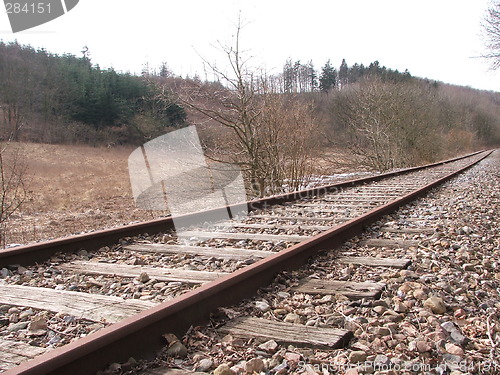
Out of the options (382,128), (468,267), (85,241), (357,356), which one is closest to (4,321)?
(85,241)

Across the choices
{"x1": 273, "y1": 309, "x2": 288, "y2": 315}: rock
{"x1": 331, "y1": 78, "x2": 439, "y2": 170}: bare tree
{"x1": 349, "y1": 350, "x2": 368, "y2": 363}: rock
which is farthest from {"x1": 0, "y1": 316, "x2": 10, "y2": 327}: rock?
{"x1": 331, "y1": 78, "x2": 439, "y2": 170}: bare tree

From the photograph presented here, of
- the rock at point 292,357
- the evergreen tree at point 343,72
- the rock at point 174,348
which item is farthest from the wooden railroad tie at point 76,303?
the evergreen tree at point 343,72

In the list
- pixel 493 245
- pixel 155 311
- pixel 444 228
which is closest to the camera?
pixel 155 311

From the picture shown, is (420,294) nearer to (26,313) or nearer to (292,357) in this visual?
(292,357)

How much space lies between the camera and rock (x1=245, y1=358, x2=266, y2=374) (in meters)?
1.56

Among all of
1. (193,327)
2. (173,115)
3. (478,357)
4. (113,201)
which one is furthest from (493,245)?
(113,201)

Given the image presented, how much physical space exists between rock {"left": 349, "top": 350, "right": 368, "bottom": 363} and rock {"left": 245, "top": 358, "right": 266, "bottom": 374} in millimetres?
363

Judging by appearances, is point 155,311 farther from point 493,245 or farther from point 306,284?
point 493,245

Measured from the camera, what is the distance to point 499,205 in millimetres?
6137

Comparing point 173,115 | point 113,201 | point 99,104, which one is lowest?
point 113,201

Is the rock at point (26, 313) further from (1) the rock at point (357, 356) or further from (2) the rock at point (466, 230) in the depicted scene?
(2) the rock at point (466, 230)

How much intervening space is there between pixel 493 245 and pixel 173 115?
11.0 meters

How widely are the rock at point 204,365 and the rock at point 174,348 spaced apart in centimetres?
11

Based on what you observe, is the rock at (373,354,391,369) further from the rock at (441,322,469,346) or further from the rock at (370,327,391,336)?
the rock at (441,322,469,346)
